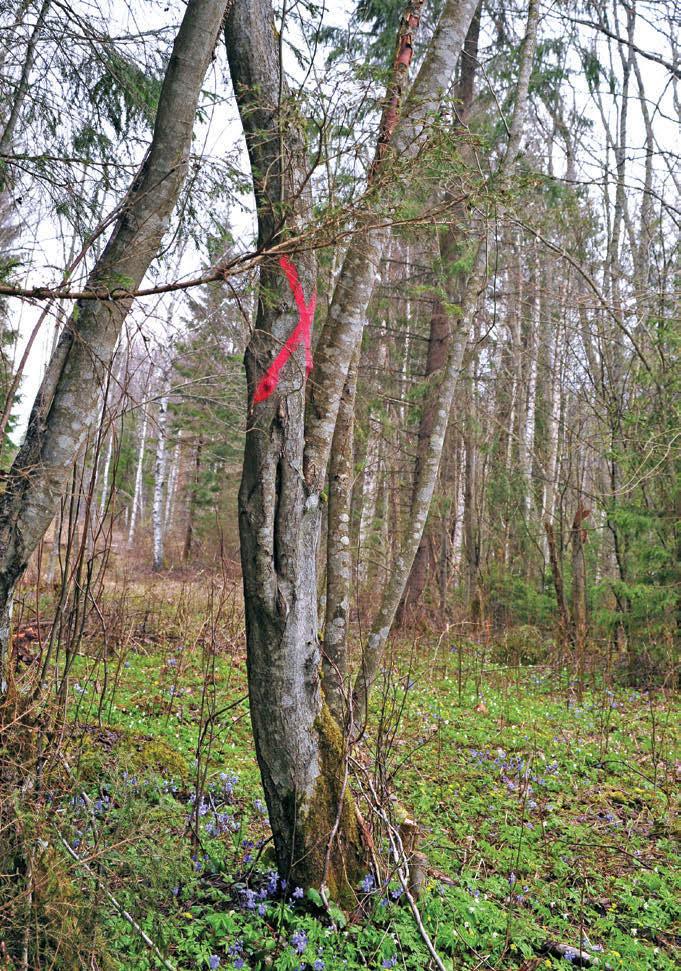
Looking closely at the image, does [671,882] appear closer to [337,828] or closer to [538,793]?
[538,793]

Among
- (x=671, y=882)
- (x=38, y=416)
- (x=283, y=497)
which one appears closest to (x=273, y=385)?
(x=283, y=497)

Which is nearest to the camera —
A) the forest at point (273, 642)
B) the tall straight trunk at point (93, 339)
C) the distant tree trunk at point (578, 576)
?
the forest at point (273, 642)

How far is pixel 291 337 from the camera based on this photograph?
312 cm

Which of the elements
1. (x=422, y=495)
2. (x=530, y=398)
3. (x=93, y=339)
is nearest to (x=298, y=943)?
(x=93, y=339)

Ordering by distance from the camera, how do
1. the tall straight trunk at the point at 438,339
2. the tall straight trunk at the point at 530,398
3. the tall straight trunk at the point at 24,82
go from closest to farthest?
the tall straight trunk at the point at 24,82
the tall straight trunk at the point at 438,339
the tall straight trunk at the point at 530,398

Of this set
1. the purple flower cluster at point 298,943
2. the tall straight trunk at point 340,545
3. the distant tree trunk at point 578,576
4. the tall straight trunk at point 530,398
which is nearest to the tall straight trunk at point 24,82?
the tall straight trunk at point 340,545

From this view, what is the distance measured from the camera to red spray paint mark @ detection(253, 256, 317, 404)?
306 centimetres

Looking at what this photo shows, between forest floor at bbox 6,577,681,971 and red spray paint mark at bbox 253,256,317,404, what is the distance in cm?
116

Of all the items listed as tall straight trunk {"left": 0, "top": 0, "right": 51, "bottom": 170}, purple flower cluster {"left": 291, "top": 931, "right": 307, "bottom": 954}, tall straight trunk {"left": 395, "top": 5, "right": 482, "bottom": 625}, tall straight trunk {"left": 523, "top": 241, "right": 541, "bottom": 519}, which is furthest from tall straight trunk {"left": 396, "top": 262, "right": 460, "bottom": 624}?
purple flower cluster {"left": 291, "top": 931, "right": 307, "bottom": 954}

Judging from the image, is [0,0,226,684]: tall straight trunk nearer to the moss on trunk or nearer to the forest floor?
the forest floor

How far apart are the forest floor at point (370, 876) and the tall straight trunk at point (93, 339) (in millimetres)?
825

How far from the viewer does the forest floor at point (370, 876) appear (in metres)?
2.70

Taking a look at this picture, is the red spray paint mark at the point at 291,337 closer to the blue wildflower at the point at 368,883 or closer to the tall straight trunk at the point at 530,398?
the blue wildflower at the point at 368,883

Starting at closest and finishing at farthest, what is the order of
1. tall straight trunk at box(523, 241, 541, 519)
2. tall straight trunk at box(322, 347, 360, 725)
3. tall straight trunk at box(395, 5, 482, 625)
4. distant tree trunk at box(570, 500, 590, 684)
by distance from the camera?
1. tall straight trunk at box(322, 347, 360, 725)
2. distant tree trunk at box(570, 500, 590, 684)
3. tall straight trunk at box(395, 5, 482, 625)
4. tall straight trunk at box(523, 241, 541, 519)
